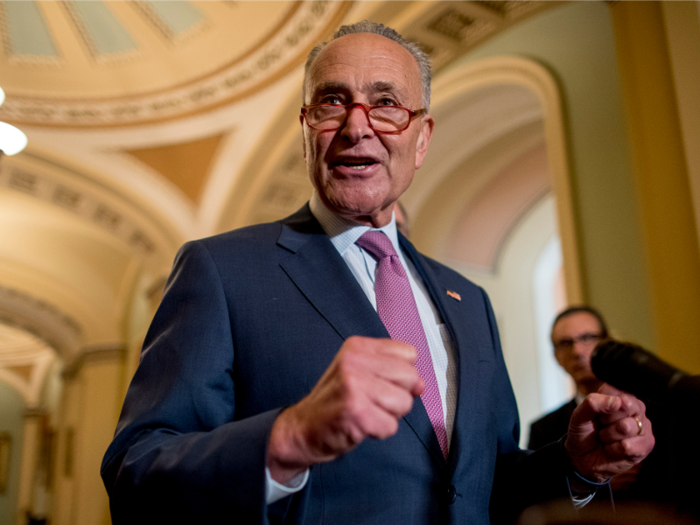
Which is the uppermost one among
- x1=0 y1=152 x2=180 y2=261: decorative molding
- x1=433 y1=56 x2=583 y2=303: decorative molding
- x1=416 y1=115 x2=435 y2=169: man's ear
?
x1=0 y1=152 x2=180 y2=261: decorative molding

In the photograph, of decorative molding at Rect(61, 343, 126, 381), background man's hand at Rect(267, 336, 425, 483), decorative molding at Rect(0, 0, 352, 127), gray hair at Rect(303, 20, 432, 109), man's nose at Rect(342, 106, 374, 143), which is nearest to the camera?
background man's hand at Rect(267, 336, 425, 483)

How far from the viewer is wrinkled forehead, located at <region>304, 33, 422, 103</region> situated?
1279mm

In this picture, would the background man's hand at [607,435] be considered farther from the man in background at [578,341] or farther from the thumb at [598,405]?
the man in background at [578,341]

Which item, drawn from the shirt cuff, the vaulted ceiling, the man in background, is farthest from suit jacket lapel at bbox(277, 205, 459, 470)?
the vaulted ceiling

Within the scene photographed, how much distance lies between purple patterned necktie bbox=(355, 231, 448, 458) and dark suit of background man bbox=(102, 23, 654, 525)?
25mm

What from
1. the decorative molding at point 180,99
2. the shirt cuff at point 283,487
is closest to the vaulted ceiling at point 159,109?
the decorative molding at point 180,99

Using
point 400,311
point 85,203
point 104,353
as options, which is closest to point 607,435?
point 400,311

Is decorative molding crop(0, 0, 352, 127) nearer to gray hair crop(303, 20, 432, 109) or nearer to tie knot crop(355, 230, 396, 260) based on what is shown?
gray hair crop(303, 20, 432, 109)

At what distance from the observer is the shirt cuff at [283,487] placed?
82cm

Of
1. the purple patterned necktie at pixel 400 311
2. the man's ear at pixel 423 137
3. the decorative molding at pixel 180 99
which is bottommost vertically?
the purple patterned necktie at pixel 400 311

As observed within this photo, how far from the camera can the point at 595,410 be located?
41.3 inches

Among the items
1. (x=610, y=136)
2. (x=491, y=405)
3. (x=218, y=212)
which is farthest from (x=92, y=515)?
(x=491, y=405)

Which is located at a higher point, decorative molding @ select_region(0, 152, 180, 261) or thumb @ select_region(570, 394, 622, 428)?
decorative molding @ select_region(0, 152, 180, 261)

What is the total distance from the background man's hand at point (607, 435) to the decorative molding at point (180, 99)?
544cm
